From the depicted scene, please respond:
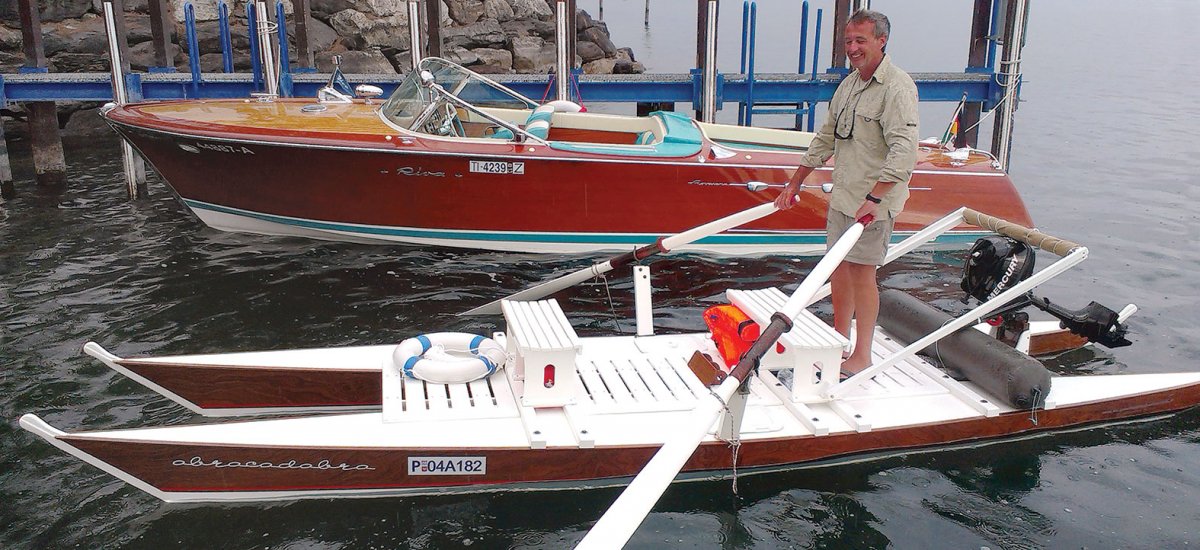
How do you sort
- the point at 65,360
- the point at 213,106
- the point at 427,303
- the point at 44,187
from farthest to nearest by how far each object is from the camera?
1. the point at 44,187
2. the point at 213,106
3. the point at 427,303
4. the point at 65,360

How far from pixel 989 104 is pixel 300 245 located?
369 inches

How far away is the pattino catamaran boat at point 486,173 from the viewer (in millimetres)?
8414

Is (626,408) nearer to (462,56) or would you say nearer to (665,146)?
(665,146)

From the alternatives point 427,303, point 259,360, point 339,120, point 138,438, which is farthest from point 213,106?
point 138,438

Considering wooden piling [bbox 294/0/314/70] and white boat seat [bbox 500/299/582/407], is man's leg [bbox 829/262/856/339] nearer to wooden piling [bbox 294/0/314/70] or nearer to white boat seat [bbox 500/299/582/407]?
white boat seat [bbox 500/299/582/407]

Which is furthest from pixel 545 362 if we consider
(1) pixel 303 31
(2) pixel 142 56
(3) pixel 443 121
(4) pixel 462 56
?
(4) pixel 462 56

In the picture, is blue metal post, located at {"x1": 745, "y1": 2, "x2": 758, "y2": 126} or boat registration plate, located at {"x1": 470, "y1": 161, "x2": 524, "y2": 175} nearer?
boat registration plate, located at {"x1": 470, "y1": 161, "x2": 524, "y2": 175}

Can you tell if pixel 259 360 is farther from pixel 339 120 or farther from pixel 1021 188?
pixel 1021 188

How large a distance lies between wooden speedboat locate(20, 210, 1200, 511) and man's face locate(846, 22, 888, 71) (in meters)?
1.20

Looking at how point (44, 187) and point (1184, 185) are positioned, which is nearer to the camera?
point (44, 187)

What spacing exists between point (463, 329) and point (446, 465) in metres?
2.98

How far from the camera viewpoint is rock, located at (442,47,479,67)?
21.9 m

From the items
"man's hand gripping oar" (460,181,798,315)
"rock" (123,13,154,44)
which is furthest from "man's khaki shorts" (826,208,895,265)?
"rock" (123,13,154,44)

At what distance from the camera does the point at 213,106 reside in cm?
967
